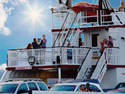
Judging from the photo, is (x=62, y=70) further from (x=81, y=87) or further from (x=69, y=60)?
(x=81, y=87)

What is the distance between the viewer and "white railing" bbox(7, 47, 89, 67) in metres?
26.7

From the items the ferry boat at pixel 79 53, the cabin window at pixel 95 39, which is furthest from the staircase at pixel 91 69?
the cabin window at pixel 95 39

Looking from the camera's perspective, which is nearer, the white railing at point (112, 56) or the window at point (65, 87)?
the window at point (65, 87)

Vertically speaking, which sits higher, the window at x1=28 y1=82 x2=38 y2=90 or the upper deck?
the upper deck

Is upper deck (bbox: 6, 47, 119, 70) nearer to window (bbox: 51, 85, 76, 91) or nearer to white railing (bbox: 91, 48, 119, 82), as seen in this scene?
white railing (bbox: 91, 48, 119, 82)

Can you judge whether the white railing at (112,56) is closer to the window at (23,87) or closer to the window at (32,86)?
the window at (32,86)

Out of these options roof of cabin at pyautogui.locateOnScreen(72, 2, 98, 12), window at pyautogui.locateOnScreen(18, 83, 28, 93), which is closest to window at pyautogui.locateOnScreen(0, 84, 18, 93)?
window at pyautogui.locateOnScreen(18, 83, 28, 93)

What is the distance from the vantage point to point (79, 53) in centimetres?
2730

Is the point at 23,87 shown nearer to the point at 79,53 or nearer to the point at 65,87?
the point at 65,87

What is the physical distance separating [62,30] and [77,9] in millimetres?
2304

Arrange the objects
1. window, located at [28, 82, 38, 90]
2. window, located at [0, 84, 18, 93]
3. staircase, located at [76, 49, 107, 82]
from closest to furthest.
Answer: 1. window, located at [0, 84, 18, 93]
2. window, located at [28, 82, 38, 90]
3. staircase, located at [76, 49, 107, 82]

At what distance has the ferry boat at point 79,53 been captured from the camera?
2692 cm

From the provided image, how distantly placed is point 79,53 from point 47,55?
241 centimetres

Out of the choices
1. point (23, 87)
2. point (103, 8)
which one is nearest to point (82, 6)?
point (103, 8)
